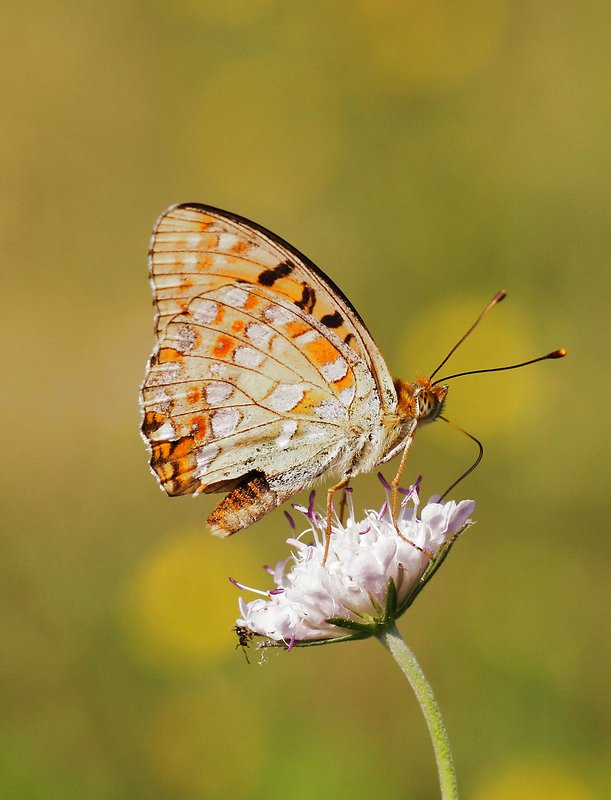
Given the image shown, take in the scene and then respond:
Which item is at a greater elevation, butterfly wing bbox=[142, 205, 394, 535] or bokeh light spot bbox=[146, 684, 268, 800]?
butterfly wing bbox=[142, 205, 394, 535]

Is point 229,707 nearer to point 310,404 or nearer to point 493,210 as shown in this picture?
point 310,404

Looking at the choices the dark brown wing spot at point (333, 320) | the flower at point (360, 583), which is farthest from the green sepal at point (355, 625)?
the dark brown wing spot at point (333, 320)

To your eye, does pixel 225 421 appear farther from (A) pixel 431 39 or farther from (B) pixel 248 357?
(A) pixel 431 39

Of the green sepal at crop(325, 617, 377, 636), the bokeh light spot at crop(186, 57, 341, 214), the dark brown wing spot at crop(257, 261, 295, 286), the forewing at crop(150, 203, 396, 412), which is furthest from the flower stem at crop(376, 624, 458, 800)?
the bokeh light spot at crop(186, 57, 341, 214)

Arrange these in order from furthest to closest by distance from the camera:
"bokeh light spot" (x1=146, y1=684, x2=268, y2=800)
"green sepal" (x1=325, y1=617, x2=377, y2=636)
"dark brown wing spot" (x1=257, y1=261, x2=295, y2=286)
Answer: "bokeh light spot" (x1=146, y1=684, x2=268, y2=800), "dark brown wing spot" (x1=257, y1=261, x2=295, y2=286), "green sepal" (x1=325, y1=617, x2=377, y2=636)

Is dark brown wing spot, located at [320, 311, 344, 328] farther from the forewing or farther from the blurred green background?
the blurred green background

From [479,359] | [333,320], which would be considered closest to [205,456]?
[333,320]

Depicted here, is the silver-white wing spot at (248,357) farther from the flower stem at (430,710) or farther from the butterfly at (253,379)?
the flower stem at (430,710)
